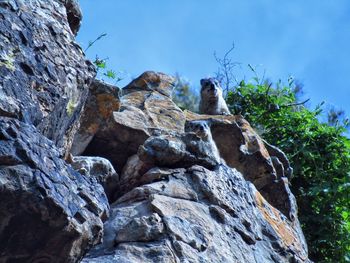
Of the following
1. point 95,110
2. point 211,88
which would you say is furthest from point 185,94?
point 95,110

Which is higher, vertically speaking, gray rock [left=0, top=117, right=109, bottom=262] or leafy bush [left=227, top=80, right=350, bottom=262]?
leafy bush [left=227, top=80, right=350, bottom=262]

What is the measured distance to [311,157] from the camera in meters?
A: 9.27

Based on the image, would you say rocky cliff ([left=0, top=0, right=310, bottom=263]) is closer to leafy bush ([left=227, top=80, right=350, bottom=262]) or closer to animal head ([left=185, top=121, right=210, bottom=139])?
animal head ([left=185, top=121, right=210, bottom=139])

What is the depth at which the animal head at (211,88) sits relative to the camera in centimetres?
1063

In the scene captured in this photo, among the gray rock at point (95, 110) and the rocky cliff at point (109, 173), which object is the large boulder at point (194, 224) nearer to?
the rocky cliff at point (109, 173)

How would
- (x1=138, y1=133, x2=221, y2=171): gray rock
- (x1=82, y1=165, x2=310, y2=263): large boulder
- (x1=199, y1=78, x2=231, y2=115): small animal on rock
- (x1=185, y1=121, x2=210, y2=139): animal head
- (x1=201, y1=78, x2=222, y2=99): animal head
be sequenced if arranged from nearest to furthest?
1. (x1=82, y1=165, x2=310, y2=263): large boulder
2. (x1=138, y1=133, x2=221, y2=171): gray rock
3. (x1=185, y1=121, x2=210, y2=139): animal head
4. (x1=199, y1=78, x2=231, y2=115): small animal on rock
5. (x1=201, y1=78, x2=222, y2=99): animal head

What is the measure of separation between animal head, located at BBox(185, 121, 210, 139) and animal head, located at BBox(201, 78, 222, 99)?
3.95m

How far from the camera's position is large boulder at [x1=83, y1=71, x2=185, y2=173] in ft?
20.9

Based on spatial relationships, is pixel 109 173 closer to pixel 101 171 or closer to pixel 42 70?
pixel 101 171

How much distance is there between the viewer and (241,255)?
5273 mm

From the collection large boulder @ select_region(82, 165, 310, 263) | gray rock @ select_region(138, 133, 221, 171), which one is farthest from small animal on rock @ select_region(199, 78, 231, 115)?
gray rock @ select_region(138, 133, 221, 171)

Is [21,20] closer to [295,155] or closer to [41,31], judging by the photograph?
[41,31]

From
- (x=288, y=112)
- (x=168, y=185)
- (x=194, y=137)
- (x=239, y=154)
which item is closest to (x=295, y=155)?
(x=288, y=112)

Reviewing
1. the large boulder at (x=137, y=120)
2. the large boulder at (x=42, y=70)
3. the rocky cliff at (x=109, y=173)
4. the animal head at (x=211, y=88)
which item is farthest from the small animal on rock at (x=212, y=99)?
the large boulder at (x=42, y=70)
